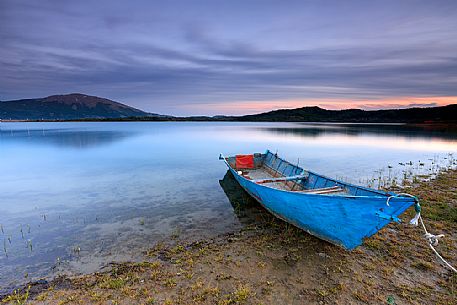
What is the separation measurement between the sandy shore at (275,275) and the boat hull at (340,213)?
1.73ft

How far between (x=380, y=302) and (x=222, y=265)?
3367mm

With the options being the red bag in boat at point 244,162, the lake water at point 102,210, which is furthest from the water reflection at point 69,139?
the red bag in boat at point 244,162

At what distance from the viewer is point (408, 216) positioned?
8.70m

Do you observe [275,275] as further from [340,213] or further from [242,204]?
[242,204]

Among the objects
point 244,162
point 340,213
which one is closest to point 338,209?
point 340,213

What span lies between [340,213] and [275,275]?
2.06 metres

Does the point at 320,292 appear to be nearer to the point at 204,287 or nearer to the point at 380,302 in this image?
the point at 380,302

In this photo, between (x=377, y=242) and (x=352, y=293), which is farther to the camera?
(x=377, y=242)

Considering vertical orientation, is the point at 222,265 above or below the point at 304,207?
below

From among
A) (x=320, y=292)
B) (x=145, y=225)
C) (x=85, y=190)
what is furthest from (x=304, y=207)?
(x=85, y=190)

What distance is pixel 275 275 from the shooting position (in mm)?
5754

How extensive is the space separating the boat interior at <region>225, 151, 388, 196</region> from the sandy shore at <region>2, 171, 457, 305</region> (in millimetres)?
1529

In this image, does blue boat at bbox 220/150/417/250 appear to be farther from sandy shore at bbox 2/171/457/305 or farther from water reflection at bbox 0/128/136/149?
water reflection at bbox 0/128/136/149

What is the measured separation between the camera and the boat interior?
7.61m
